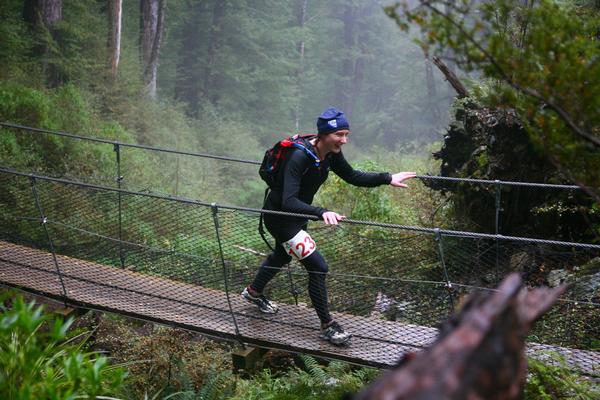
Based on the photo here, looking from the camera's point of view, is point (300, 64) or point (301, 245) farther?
point (300, 64)

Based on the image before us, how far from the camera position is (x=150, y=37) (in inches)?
882

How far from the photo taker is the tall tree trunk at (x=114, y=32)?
59.6ft

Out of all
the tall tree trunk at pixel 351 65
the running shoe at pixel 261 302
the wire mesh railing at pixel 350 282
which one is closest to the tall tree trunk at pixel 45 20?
the wire mesh railing at pixel 350 282

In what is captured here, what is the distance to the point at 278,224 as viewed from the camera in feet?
15.6

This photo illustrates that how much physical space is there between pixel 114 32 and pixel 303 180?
15298mm

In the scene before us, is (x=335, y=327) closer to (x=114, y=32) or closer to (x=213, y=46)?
(x=114, y=32)

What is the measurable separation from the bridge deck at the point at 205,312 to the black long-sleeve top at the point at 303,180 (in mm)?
915

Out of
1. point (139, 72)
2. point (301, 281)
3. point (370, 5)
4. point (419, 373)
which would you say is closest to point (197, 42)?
point (139, 72)

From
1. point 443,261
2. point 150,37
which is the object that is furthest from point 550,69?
point 150,37

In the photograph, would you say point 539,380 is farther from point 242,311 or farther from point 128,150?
point 128,150

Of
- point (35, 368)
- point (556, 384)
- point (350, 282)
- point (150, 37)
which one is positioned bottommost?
point (350, 282)

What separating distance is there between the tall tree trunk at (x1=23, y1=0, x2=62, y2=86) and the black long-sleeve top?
11727 mm

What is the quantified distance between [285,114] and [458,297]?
28.7 meters

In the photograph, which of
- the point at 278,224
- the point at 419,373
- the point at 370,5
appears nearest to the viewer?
the point at 419,373
